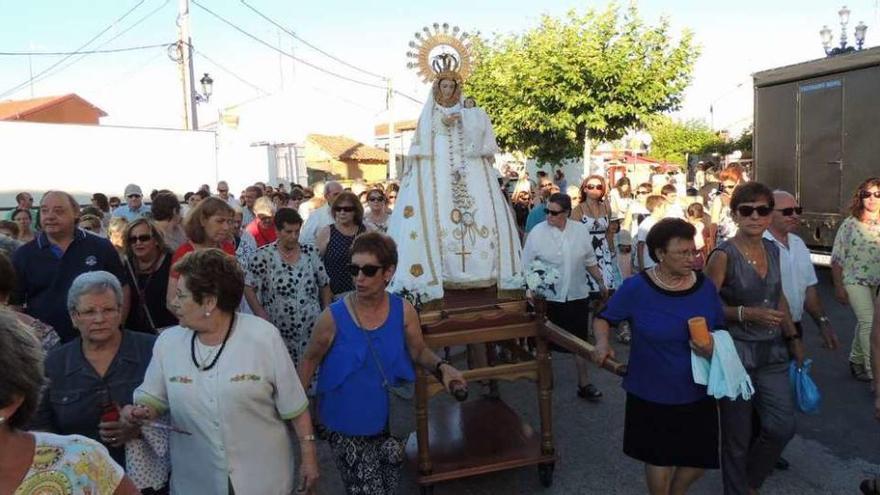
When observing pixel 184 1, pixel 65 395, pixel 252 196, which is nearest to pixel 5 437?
pixel 65 395

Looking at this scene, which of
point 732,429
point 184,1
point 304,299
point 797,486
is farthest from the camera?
point 184,1

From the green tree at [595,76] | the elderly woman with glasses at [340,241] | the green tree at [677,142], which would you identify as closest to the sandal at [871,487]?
the elderly woman with glasses at [340,241]

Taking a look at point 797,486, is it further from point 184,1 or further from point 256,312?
point 184,1

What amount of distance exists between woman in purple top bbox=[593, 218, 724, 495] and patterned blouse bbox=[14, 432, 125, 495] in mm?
2485

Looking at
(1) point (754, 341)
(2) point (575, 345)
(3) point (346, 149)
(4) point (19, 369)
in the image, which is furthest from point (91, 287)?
(3) point (346, 149)

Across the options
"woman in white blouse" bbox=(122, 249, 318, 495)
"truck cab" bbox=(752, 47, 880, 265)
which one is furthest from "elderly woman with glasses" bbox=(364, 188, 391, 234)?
"truck cab" bbox=(752, 47, 880, 265)

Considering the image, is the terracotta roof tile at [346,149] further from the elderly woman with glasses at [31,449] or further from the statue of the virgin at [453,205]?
the elderly woman with glasses at [31,449]

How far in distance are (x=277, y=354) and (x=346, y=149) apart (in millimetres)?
42331

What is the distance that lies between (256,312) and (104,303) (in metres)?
2.23

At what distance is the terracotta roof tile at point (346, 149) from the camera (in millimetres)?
43125

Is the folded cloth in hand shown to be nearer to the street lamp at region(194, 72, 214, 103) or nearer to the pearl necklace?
the pearl necklace

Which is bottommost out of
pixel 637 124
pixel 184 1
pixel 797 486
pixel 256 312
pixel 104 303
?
pixel 797 486

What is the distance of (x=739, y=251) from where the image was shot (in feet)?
13.0

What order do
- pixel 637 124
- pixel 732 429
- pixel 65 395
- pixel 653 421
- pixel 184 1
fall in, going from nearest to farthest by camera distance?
pixel 65 395 → pixel 653 421 → pixel 732 429 → pixel 637 124 → pixel 184 1
